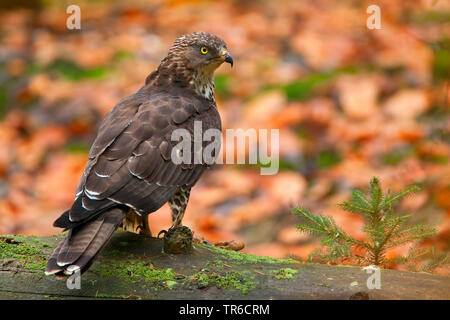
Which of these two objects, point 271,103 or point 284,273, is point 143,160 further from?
point 271,103

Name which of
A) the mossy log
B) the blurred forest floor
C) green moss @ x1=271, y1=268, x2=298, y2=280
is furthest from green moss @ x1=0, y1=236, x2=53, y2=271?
the blurred forest floor

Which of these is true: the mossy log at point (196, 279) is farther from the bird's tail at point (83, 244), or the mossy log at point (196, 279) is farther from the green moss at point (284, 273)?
the bird's tail at point (83, 244)

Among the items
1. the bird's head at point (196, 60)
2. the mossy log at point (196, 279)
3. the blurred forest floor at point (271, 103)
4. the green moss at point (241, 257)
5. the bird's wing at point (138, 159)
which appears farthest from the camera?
the blurred forest floor at point (271, 103)

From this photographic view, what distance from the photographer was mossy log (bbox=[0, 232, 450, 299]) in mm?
3393

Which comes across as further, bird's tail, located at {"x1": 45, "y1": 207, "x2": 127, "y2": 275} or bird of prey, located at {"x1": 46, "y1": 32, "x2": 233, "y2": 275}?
bird of prey, located at {"x1": 46, "y1": 32, "x2": 233, "y2": 275}

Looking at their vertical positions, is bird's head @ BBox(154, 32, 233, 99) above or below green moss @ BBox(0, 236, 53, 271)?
above

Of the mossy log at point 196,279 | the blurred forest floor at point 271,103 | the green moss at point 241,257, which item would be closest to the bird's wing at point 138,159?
the mossy log at point 196,279

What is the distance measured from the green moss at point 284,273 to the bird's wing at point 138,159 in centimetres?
89

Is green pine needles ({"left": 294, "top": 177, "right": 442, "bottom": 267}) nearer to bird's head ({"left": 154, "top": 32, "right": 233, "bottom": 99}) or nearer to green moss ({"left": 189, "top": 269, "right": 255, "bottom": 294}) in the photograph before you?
green moss ({"left": 189, "top": 269, "right": 255, "bottom": 294})

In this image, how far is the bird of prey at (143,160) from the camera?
3467 millimetres

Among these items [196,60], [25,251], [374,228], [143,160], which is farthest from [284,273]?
[196,60]

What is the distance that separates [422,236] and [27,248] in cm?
263

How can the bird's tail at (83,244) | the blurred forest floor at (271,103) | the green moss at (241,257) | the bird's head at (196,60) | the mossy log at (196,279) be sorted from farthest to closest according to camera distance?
the blurred forest floor at (271,103)
the bird's head at (196,60)
the green moss at (241,257)
the mossy log at (196,279)
the bird's tail at (83,244)

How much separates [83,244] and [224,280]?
85cm
